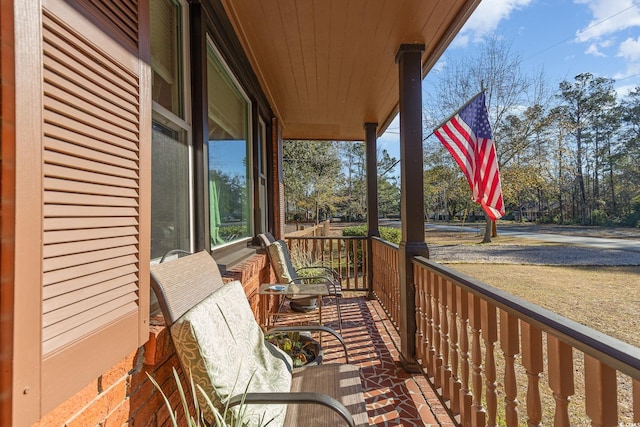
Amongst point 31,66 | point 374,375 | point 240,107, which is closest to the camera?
point 31,66

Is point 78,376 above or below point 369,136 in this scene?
below

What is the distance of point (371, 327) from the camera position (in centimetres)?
381

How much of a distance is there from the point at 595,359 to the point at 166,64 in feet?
7.32

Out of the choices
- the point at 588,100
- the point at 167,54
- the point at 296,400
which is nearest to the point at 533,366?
the point at 296,400

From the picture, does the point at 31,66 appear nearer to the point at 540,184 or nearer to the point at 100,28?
the point at 100,28

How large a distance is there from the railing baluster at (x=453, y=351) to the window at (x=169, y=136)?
1614 millimetres

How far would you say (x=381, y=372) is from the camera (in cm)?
275

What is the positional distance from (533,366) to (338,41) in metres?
2.69

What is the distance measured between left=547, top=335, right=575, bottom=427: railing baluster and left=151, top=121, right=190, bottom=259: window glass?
1.72m

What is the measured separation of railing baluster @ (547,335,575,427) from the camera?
112cm

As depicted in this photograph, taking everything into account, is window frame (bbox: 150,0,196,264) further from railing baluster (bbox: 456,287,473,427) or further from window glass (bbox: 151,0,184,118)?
railing baluster (bbox: 456,287,473,427)

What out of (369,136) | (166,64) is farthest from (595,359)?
(369,136)

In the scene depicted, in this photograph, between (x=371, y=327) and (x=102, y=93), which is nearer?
(x=102, y=93)

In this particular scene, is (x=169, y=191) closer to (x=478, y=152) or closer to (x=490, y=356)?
(x=490, y=356)
